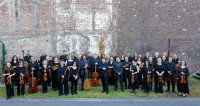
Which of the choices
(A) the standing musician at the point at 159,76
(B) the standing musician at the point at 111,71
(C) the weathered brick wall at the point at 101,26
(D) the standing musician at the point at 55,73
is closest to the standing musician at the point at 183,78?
(A) the standing musician at the point at 159,76

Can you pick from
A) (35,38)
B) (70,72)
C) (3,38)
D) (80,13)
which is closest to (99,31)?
(80,13)

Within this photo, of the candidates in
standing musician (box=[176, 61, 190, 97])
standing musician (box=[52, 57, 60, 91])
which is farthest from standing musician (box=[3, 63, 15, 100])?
standing musician (box=[176, 61, 190, 97])

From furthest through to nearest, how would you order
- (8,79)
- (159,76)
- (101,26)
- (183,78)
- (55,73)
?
(101,26)
(55,73)
(159,76)
(183,78)
(8,79)

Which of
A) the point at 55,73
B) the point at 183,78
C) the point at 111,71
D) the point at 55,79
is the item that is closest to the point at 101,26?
Result: the point at 111,71

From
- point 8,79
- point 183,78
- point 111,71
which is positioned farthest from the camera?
point 111,71

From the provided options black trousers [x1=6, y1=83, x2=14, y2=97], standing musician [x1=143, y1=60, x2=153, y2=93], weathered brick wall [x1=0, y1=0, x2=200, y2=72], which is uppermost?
weathered brick wall [x1=0, y1=0, x2=200, y2=72]

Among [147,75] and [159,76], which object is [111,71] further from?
[159,76]

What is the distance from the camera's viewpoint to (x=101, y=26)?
14.1 m

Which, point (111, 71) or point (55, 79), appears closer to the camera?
point (55, 79)

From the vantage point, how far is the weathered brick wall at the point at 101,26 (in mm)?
13696

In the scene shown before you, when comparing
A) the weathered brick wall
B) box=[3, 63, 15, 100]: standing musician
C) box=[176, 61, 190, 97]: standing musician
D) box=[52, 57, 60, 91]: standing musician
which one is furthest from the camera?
the weathered brick wall

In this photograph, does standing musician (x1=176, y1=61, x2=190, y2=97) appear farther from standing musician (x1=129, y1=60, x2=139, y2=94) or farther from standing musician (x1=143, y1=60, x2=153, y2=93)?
standing musician (x1=129, y1=60, x2=139, y2=94)

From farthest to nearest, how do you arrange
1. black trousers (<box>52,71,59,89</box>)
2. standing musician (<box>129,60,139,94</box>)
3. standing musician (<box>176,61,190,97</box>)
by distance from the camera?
1. black trousers (<box>52,71,59,89</box>)
2. standing musician (<box>129,60,139,94</box>)
3. standing musician (<box>176,61,190,97</box>)

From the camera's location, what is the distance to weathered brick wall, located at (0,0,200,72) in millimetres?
13696
